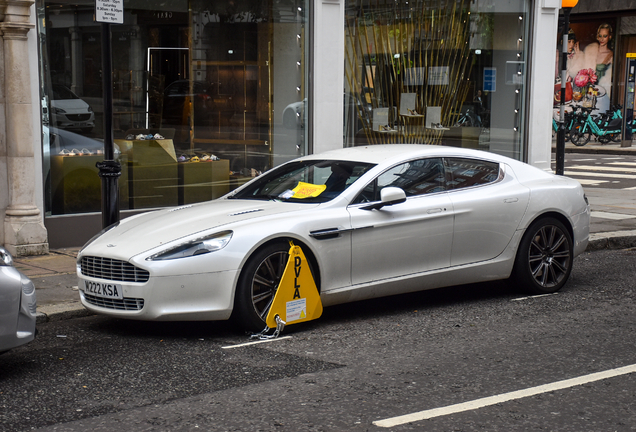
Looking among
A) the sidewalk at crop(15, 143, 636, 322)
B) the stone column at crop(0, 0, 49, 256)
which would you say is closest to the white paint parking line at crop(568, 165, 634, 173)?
the sidewalk at crop(15, 143, 636, 322)

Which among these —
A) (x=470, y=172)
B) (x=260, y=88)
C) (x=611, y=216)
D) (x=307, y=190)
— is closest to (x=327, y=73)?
(x=260, y=88)

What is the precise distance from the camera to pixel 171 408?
465cm

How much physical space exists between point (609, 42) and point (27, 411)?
35.3 metres

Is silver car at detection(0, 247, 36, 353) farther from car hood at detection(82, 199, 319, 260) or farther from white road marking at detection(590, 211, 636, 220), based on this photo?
white road marking at detection(590, 211, 636, 220)

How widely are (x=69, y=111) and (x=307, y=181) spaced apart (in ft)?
15.3

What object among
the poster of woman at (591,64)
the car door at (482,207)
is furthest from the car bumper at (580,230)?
the poster of woman at (591,64)

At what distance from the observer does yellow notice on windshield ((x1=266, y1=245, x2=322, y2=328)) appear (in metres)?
6.30

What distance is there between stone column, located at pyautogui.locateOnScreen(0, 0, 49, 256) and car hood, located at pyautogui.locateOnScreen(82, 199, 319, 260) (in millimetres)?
3172

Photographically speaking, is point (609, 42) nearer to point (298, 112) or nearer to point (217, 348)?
point (298, 112)

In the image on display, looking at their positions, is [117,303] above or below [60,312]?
above

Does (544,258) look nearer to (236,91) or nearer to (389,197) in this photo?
(389,197)

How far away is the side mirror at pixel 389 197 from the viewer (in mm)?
6695

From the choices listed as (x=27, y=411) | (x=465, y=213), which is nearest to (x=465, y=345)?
(x=465, y=213)

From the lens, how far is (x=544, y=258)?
790 centimetres
